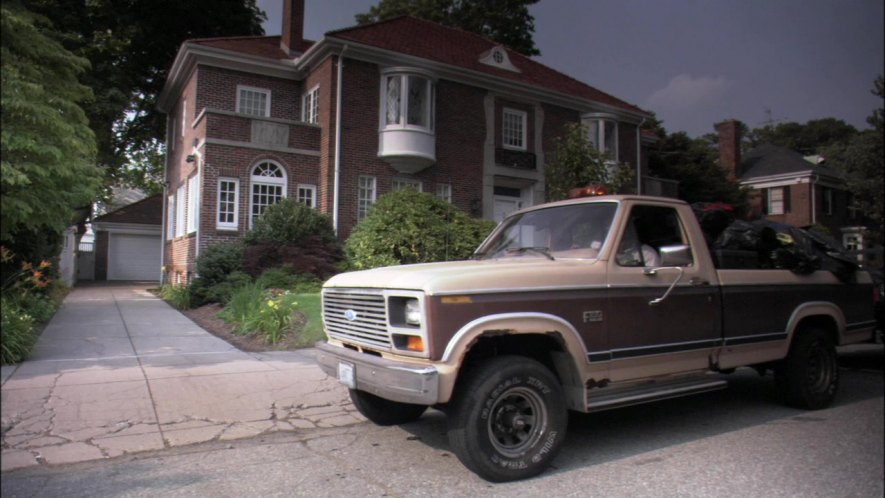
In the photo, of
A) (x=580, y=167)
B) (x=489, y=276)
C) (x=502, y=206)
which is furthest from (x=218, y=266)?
(x=489, y=276)

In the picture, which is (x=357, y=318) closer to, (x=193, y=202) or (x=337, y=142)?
A: (x=337, y=142)

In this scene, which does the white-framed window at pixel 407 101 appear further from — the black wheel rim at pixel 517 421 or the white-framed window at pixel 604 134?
the black wheel rim at pixel 517 421

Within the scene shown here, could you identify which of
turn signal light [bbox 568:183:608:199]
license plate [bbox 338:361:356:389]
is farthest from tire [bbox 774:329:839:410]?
license plate [bbox 338:361:356:389]

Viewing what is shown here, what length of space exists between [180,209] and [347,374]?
17.2 m

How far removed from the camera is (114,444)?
4.86 metres

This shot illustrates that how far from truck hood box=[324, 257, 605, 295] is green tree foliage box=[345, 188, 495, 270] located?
26.8 ft

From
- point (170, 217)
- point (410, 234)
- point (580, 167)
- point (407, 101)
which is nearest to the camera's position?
point (410, 234)

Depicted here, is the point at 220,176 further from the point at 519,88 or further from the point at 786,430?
the point at 786,430

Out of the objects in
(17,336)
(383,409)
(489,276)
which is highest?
(489,276)

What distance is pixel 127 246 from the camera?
2844 cm

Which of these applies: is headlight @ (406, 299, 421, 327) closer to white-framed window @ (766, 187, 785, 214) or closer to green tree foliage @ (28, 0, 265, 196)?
green tree foliage @ (28, 0, 265, 196)

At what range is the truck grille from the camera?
4.12 meters

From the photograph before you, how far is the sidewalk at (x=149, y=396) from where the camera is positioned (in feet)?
16.2

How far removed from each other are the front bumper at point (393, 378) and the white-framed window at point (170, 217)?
18.5m
